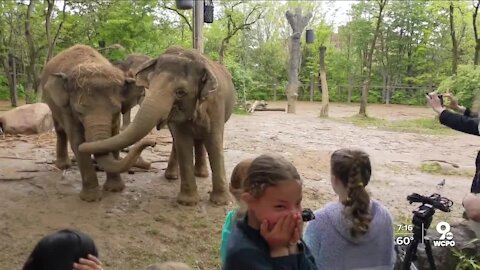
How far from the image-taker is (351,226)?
6.20 feet

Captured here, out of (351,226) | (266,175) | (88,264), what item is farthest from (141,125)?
(266,175)

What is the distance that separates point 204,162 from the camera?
5.72m

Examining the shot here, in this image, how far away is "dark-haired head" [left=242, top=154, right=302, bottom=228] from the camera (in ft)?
4.53

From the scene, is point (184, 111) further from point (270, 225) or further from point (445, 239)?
point (270, 225)

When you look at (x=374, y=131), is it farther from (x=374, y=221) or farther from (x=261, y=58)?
(x=261, y=58)

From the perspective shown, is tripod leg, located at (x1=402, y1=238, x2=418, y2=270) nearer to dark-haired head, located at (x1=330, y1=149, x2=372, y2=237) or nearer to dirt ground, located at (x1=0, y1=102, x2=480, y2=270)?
dark-haired head, located at (x1=330, y1=149, x2=372, y2=237)

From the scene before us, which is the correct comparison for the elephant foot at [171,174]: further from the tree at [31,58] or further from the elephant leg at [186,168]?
the tree at [31,58]

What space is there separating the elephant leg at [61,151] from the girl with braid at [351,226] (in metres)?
4.46

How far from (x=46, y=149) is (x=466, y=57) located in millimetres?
19230

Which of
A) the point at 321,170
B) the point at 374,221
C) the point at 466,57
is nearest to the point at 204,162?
the point at 321,170

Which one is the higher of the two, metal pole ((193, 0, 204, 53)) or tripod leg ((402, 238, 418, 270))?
metal pole ((193, 0, 204, 53))

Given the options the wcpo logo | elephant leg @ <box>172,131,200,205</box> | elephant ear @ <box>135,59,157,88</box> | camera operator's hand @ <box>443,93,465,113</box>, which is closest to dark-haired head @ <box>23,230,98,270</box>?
the wcpo logo

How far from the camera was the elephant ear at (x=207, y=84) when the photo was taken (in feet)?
13.3

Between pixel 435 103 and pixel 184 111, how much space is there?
1982 mm
